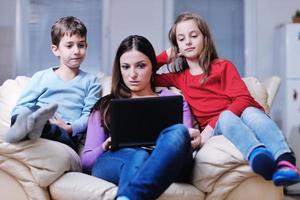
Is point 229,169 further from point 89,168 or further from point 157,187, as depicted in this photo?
point 89,168

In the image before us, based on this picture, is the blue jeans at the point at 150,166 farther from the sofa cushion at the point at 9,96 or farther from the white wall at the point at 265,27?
the white wall at the point at 265,27

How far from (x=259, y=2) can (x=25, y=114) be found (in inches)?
125

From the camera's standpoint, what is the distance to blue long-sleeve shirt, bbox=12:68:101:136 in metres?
2.23

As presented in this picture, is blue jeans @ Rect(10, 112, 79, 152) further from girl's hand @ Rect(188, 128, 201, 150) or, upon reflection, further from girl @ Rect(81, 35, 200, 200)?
girl's hand @ Rect(188, 128, 201, 150)

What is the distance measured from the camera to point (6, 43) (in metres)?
4.17

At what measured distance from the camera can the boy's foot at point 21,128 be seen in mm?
1607

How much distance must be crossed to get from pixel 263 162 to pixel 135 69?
0.82m

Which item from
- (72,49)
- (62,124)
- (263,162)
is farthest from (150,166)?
(72,49)

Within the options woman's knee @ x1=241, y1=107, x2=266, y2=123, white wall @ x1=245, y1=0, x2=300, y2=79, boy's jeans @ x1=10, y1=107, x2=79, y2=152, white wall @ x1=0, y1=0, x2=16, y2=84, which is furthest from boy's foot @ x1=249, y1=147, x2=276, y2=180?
white wall @ x1=0, y1=0, x2=16, y2=84

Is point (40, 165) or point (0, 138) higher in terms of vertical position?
point (0, 138)

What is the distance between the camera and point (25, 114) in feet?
5.32

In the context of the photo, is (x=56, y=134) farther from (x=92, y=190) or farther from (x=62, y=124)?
(x=92, y=190)

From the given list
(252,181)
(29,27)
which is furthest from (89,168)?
(29,27)

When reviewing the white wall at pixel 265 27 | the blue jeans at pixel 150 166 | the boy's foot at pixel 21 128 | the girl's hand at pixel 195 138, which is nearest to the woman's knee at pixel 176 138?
the blue jeans at pixel 150 166
